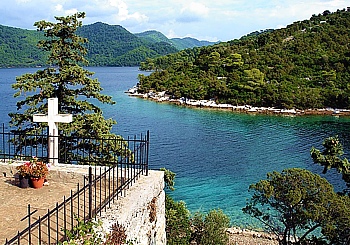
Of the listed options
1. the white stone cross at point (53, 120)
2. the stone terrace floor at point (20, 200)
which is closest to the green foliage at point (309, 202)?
the white stone cross at point (53, 120)

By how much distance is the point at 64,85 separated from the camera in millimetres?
12344

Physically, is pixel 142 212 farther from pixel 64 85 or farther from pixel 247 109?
pixel 247 109

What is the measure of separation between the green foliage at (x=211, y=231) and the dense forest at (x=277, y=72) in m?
41.7

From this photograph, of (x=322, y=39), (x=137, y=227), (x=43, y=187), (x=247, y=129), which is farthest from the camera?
(x=322, y=39)

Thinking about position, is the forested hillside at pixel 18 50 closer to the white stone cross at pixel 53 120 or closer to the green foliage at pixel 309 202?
the green foliage at pixel 309 202

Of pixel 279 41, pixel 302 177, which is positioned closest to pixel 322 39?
pixel 279 41

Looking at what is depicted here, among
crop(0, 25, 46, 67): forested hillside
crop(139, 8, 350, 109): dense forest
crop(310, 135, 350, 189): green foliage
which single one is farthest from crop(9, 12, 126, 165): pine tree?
crop(0, 25, 46, 67): forested hillside

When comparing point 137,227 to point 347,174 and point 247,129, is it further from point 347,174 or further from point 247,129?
point 247,129

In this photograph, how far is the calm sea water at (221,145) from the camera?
2289 centimetres

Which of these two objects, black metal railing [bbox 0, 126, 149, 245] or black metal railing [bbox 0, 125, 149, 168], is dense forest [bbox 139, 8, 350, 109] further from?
black metal railing [bbox 0, 126, 149, 245]

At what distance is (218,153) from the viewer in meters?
30.6

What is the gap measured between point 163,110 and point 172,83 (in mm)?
15312

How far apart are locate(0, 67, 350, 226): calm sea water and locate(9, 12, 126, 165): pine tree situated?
995 cm

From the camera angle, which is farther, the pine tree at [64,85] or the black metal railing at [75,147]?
the pine tree at [64,85]
